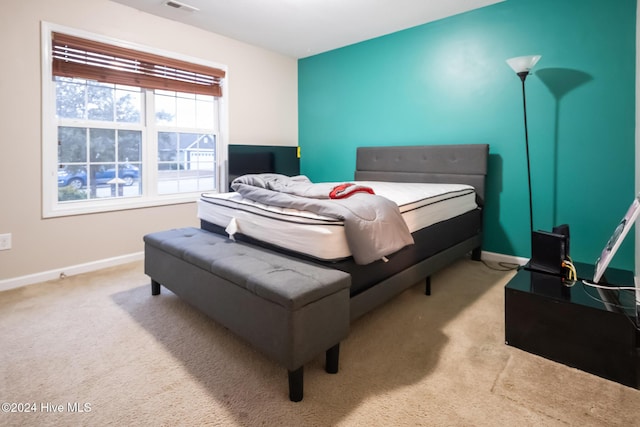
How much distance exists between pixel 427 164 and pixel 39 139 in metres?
3.33

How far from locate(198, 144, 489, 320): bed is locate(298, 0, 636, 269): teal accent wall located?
0.69ft

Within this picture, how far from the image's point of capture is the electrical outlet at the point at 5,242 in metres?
2.59

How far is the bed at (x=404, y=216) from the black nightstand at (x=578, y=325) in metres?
0.60

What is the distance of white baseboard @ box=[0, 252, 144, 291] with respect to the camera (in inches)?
104

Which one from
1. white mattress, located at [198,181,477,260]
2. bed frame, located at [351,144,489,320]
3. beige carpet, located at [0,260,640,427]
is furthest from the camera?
bed frame, located at [351,144,489,320]

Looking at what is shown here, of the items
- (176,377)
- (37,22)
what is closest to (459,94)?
(176,377)

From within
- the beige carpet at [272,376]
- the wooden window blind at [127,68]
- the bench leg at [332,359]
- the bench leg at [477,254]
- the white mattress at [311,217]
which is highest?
the wooden window blind at [127,68]

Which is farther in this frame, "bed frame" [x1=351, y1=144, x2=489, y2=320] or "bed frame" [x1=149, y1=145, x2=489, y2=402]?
"bed frame" [x1=351, y1=144, x2=489, y2=320]

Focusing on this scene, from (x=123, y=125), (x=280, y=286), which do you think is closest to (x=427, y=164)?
(x=280, y=286)

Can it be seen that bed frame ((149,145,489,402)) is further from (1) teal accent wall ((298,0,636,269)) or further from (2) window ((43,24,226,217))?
(2) window ((43,24,226,217))

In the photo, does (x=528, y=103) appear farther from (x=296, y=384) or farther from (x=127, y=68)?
(x=127, y=68)

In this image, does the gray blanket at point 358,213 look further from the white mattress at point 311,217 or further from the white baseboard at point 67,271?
the white baseboard at point 67,271

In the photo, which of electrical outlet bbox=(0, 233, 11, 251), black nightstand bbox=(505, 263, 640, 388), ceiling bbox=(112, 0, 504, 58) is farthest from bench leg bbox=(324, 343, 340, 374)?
ceiling bbox=(112, 0, 504, 58)

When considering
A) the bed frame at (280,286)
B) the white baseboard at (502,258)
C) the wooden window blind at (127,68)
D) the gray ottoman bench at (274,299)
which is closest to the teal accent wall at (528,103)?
the white baseboard at (502,258)
